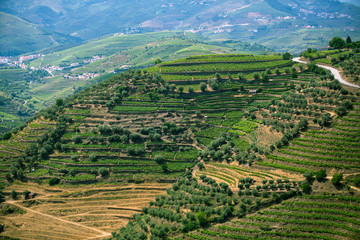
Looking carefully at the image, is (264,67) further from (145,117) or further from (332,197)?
(332,197)

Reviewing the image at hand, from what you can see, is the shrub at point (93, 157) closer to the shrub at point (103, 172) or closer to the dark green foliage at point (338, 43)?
the shrub at point (103, 172)

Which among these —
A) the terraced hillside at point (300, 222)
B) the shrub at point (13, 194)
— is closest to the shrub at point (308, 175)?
the terraced hillside at point (300, 222)

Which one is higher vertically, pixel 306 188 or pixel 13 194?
pixel 306 188

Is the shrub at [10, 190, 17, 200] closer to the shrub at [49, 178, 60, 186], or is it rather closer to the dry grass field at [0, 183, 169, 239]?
the dry grass field at [0, 183, 169, 239]

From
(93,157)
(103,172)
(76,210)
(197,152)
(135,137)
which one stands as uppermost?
(135,137)

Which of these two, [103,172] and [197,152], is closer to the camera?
[103,172]

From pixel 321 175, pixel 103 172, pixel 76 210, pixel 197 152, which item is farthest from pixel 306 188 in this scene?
pixel 76 210

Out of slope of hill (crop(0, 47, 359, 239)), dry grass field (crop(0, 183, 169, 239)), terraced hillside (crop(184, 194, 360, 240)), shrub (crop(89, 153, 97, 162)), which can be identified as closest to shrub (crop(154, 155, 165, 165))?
slope of hill (crop(0, 47, 359, 239))

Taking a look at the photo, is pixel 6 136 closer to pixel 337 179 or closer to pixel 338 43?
pixel 337 179
